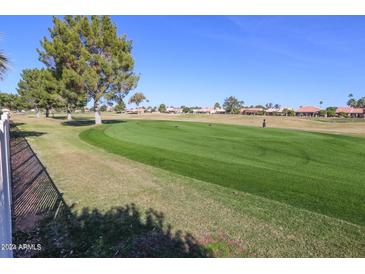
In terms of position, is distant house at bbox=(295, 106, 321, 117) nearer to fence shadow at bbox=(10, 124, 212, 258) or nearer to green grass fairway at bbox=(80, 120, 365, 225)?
green grass fairway at bbox=(80, 120, 365, 225)

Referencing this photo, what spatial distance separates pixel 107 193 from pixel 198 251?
3.38 meters

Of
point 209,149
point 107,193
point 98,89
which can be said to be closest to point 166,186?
point 107,193

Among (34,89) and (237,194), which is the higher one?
(34,89)

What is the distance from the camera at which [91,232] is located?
4.84m

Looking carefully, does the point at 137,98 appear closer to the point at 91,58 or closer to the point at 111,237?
the point at 91,58

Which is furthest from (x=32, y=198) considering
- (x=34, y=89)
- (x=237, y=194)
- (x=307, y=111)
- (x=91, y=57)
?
(x=307, y=111)

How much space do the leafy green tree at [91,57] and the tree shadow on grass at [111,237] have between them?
91.9 ft

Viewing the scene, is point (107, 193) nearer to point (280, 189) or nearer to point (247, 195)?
point (247, 195)

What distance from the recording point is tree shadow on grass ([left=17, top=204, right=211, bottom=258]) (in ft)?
13.9

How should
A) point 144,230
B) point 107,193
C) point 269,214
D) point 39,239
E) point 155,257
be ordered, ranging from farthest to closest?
point 107,193 → point 269,214 → point 144,230 → point 39,239 → point 155,257

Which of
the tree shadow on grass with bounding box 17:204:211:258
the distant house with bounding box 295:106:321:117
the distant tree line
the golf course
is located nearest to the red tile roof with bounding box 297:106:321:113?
the distant house with bounding box 295:106:321:117

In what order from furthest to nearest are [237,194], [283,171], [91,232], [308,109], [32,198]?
[308,109]
[283,171]
[237,194]
[32,198]
[91,232]

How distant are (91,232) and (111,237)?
1.34 ft

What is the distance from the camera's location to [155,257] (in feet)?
13.6
